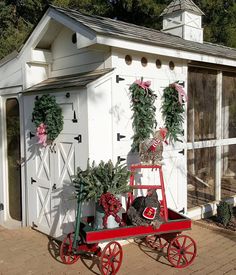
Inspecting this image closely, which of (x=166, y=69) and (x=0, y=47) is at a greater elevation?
(x=0, y=47)

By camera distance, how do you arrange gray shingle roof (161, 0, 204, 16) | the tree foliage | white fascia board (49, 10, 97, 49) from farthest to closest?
the tree foliage < gray shingle roof (161, 0, 204, 16) < white fascia board (49, 10, 97, 49)

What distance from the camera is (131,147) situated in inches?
191

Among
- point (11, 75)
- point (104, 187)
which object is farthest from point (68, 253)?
point (11, 75)

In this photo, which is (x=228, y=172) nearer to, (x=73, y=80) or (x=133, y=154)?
(x=133, y=154)

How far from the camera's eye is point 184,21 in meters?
8.02

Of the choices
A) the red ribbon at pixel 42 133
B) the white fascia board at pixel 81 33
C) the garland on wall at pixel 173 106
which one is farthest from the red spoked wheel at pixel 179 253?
the white fascia board at pixel 81 33

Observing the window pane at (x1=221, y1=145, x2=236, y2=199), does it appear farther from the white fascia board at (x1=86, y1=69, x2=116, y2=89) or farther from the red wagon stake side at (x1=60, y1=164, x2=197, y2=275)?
the white fascia board at (x1=86, y1=69, x2=116, y2=89)

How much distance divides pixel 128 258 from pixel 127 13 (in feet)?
41.3

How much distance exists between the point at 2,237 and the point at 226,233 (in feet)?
12.1

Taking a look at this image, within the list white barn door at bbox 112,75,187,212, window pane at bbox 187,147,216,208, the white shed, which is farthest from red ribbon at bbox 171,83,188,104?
window pane at bbox 187,147,216,208

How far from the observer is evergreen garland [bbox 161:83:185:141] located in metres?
5.22

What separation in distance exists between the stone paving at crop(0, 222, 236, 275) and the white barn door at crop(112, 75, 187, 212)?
711mm

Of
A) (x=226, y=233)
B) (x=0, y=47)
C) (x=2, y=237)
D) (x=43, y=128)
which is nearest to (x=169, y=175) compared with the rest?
(x=226, y=233)

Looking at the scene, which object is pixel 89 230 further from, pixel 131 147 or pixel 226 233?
pixel 226 233
